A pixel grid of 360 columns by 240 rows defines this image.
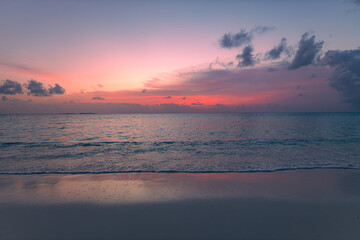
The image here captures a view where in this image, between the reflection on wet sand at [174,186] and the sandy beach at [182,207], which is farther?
the reflection on wet sand at [174,186]

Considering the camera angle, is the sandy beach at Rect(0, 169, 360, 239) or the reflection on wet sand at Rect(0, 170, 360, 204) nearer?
the sandy beach at Rect(0, 169, 360, 239)

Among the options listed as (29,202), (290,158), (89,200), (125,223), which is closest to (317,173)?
(290,158)

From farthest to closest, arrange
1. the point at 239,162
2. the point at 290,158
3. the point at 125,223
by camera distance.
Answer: the point at 290,158 → the point at 239,162 → the point at 125,223

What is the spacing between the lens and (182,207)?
6.27 metres

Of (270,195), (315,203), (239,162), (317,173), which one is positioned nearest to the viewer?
(315,203)

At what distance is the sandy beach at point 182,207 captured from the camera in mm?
4910

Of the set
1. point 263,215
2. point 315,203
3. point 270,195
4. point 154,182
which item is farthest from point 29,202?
point 315,203

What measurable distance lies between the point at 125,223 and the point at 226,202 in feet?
Result: 11.3

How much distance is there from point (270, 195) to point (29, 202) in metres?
8.94

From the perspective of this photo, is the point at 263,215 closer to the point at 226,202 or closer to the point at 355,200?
the point at 226,202

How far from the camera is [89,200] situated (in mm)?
6773

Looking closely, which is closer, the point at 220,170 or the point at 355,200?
the point at 355,200

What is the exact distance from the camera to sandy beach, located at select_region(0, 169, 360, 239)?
491 centimetres

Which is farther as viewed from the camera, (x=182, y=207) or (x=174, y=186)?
(x=174, y=186)
